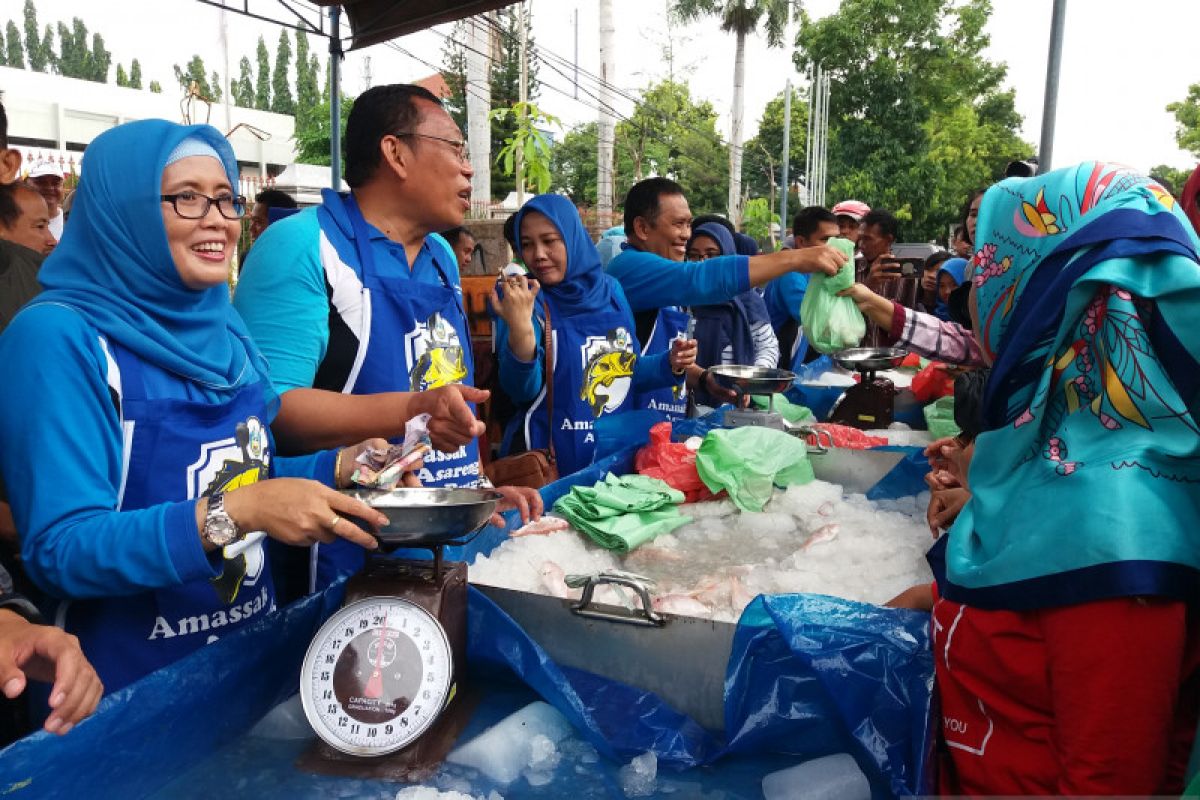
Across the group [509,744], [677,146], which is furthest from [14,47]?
[509,744]

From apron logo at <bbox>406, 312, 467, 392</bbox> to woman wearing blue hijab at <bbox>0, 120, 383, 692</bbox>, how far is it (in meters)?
0.44

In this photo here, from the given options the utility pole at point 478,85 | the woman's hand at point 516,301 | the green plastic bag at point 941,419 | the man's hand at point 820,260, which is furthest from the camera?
the utility pole at point 478,85

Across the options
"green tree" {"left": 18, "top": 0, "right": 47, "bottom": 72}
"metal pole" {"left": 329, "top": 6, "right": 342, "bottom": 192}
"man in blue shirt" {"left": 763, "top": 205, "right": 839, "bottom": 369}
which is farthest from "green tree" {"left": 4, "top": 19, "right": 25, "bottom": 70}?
"man in blue shirt" {"left": 763, "top": 205, "right": 839, "bottom": 369}

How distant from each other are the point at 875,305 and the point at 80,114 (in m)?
37.0

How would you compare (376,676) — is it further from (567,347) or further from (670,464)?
(567,347)

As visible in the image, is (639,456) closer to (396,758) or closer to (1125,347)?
(396,758)

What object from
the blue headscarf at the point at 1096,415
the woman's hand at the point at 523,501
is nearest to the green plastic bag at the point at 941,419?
the woman's hand at the point at 523,501

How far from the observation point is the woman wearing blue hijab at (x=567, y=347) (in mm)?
2822

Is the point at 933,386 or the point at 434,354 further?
the point at 933,386

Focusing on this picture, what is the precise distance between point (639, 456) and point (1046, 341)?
5.74 ft

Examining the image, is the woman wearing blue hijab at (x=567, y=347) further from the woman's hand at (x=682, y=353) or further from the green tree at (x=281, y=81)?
the green tree at (x=281, y=81)

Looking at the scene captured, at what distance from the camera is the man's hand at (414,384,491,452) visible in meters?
1.47

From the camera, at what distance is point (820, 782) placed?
1.14 meters

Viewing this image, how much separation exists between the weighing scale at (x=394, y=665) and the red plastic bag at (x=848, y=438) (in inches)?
76.8
